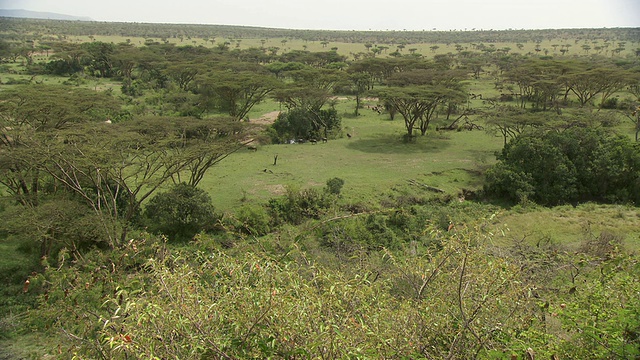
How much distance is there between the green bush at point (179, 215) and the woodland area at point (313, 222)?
0.07m

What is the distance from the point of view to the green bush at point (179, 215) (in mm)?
15375

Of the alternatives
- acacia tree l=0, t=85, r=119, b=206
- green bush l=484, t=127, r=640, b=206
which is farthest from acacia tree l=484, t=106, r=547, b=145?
acacia tree l=0, t=85, r=119, b=206

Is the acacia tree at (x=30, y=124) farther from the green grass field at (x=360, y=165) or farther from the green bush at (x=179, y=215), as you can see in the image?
the green grass field at (x=360, y=165)

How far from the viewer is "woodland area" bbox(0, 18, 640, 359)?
419 cm

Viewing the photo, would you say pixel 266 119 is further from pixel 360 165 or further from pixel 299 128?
pixel 360 165

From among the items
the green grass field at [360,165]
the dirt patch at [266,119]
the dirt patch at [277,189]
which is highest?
the dirt patch at [266,119]

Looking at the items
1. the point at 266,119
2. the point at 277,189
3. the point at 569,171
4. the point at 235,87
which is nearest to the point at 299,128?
the point at 235,87

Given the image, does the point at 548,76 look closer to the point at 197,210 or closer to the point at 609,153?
the point at 609,153

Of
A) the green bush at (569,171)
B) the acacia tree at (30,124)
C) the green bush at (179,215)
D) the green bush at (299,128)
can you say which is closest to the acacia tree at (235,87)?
the green bush at (299,128)

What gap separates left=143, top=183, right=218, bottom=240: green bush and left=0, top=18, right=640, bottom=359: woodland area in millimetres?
70

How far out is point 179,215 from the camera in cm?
1538

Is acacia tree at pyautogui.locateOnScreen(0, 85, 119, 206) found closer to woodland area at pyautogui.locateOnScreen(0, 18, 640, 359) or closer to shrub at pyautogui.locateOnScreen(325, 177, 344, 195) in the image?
woodland area at pyautogui.locateOnScreen(0, 18, 640, 359)

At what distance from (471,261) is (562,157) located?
58.0 feet

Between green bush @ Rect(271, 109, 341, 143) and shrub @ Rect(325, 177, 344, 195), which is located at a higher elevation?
green bush @ Rect(271, 109, 341, 143)
